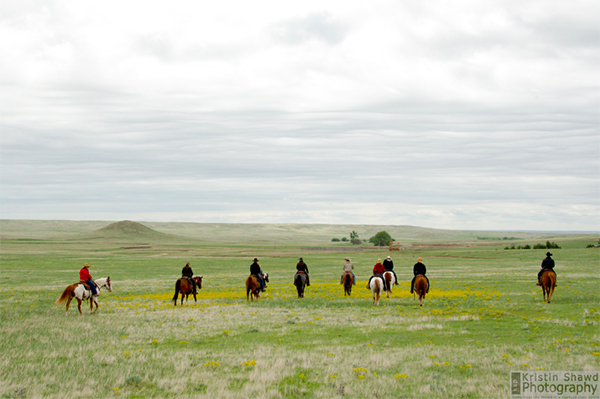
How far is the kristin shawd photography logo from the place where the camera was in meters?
10.4

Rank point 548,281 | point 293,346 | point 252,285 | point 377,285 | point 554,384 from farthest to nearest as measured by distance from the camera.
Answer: point 252,285, point 377,285, point 548,281, point 293,346, point 554,384

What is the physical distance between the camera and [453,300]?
2797 centimetres

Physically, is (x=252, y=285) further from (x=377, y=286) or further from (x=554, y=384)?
(x=554, y=384)

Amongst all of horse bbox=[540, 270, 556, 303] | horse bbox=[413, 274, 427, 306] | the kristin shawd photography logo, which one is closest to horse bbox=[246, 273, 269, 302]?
horse bbox=[413, 274, 427, 306]

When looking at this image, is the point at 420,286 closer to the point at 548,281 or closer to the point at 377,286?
the point at 377,286

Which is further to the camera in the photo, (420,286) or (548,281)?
(548,281)

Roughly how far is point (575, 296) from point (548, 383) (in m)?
20.7

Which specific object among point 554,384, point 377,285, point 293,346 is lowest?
point 293,346

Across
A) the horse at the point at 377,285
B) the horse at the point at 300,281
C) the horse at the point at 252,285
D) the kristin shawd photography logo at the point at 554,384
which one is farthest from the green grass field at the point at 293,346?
the horse at the point at 300,281

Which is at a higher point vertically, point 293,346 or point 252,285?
point 252,285

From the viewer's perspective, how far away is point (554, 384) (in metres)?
10.9

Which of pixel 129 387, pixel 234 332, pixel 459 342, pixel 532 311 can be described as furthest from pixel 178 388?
pixel 532 311

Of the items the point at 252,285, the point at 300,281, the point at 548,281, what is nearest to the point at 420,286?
the point at 548,281

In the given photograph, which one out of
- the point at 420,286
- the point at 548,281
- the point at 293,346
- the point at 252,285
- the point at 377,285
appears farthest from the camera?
the point at 252,285
